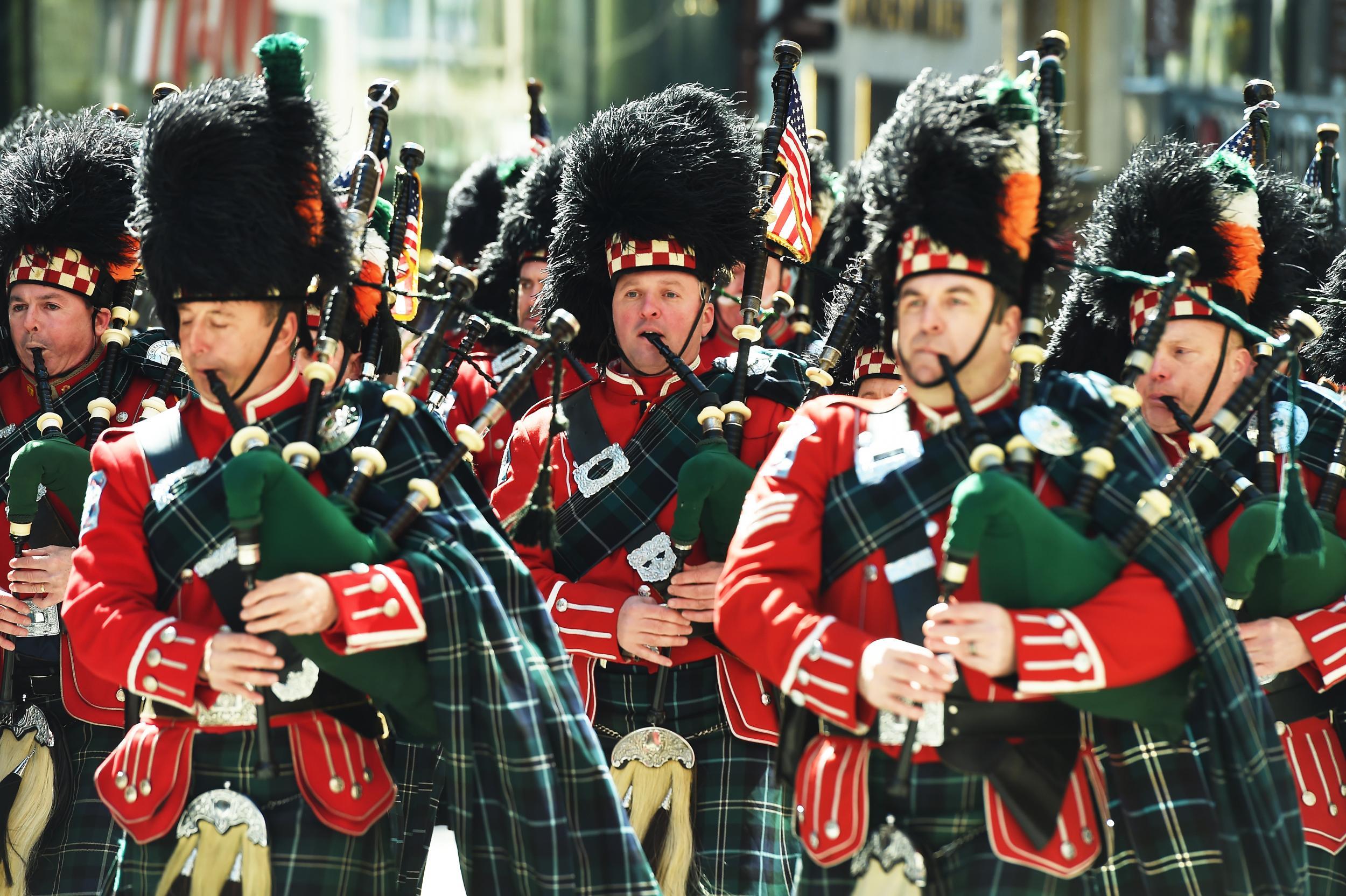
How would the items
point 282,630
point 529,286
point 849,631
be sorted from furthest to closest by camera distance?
1. point 529,286
2. point 282,630
3. point 849,631

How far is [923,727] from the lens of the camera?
3.01 metres

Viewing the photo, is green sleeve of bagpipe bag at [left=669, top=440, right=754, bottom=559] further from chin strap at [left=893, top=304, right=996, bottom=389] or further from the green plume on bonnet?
the green plume on bonnet

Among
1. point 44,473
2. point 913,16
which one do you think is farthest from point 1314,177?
point 913,16

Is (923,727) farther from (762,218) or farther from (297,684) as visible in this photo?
(762,218)

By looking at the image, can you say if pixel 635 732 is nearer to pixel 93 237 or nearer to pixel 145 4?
pixel 93 237

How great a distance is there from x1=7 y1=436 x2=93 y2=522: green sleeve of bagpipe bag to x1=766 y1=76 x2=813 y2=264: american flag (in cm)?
167

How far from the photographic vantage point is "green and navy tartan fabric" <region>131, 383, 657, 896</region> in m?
3.24

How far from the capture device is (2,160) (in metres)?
4.74

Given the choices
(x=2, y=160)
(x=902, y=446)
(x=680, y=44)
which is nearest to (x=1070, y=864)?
(x=902, y=446)

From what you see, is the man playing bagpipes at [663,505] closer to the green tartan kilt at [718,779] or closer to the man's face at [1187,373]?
the green tartan kilt at [718,779]

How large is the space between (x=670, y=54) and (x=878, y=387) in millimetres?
9845

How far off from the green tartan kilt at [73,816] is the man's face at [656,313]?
1.48 m

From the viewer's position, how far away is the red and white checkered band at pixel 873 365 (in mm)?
4859

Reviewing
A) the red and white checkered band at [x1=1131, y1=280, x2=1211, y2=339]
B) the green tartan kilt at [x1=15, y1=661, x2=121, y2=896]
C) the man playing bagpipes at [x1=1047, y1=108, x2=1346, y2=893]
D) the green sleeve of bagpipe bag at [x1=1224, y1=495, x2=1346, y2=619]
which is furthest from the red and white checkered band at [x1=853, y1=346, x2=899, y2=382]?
the green tartan kilt at [x1=15, y1=661, x2=121, y2=896]
